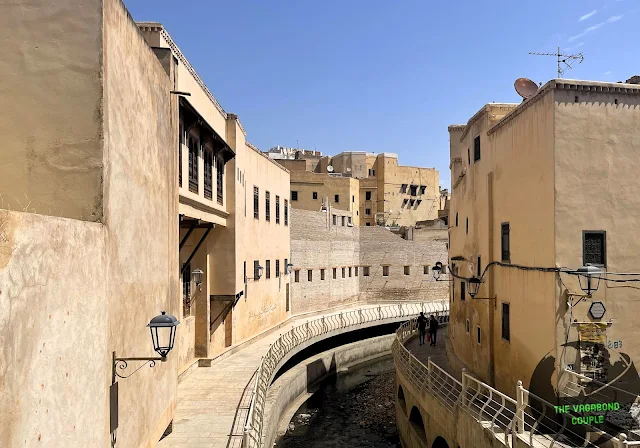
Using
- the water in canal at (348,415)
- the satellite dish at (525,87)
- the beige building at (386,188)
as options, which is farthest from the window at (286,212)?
the beige building at (386,188)

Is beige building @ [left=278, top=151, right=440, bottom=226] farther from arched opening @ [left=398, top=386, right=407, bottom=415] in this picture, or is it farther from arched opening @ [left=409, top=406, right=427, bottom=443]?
arched opening @ [left=409, top=406, right=427, bottom=443]

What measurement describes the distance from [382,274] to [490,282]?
24.5 m

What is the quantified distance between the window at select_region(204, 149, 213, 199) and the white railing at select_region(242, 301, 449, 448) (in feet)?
16.9

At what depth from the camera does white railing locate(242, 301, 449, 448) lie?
32.6ft

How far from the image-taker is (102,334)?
18.0 ft

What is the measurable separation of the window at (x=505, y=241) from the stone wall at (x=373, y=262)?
66.5 feet

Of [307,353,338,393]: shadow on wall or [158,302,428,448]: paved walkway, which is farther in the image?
[307,353,338,393]: shadow on wall

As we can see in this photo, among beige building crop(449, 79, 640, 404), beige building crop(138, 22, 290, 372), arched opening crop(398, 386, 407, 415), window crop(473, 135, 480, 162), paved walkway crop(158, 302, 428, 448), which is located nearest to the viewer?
paved walkway crop(158, 302, 428, 448)

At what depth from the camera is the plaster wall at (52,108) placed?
5.61 meters

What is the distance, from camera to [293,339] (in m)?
20.4

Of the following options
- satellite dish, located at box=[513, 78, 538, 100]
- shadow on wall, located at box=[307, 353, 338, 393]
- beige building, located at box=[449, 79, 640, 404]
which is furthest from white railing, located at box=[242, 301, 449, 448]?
satellite dish, located at box=[513, 78, 538, 100]

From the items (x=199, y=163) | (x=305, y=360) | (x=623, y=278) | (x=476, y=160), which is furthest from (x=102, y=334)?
(x=305, y=360)

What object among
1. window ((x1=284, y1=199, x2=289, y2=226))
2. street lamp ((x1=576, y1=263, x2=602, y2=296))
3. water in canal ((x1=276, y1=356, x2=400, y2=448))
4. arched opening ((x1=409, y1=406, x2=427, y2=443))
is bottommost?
water in canal ((x1=276, y1=356, x2=400, y2=448))

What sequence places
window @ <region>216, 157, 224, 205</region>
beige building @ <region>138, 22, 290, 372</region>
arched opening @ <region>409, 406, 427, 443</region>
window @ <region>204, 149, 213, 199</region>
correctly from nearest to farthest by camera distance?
beige building @ <region>138, 22, 290, 372</region> < window @ <region>204, 149, 213, 199</region> < arched opening @ <region>409, 406, 427, 443</region> < window @ <region>216, 157, 224, 205</region>
